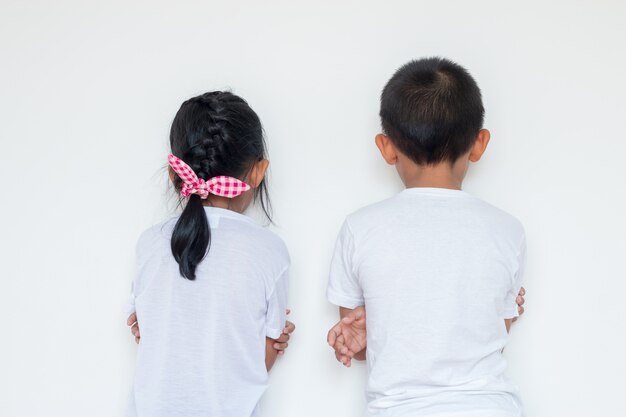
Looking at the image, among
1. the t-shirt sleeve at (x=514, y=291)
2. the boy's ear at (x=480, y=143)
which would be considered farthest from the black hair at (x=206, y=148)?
the t-shirt sleeve at (x=514, y=291)

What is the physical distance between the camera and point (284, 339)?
131 cm

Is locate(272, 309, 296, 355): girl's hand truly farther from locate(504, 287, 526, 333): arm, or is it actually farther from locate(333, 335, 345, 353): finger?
locate(504, 287, 526, 333): arm

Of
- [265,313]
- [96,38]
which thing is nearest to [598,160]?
[265,313]

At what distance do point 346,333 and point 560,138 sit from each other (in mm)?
641

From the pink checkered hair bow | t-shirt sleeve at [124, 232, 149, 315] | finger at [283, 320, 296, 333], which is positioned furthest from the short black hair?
t-shirt sleeve at [124, 232, 149, 315]

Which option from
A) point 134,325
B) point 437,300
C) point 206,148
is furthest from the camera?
point 134,325

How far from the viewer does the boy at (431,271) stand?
111 centimetres

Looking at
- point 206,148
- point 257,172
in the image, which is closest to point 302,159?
point 257,172

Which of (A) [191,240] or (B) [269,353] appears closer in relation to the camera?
(A) [191,240]

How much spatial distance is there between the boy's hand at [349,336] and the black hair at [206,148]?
0.96 ft

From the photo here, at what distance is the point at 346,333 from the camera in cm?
126

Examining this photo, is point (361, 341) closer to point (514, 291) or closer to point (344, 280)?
point (344, 280)

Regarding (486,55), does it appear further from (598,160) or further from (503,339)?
(503,339)

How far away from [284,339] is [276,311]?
0.30 feet
